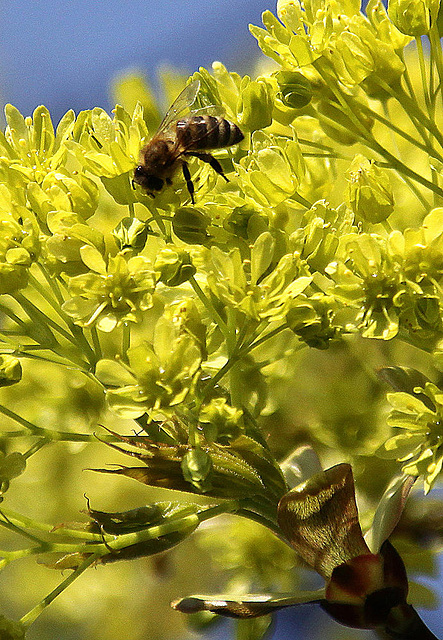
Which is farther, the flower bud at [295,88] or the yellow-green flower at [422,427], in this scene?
the flower bud at [295,88]

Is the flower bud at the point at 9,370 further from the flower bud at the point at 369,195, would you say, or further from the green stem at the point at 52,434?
the flower bud at the point at 369,195

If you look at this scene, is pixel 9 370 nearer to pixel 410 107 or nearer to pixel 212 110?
pixel 212 110

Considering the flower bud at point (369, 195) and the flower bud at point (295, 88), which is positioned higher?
the flower bud at point (295, 88)

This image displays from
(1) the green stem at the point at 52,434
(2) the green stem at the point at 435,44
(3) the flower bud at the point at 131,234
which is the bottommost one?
(1) the green stem at the point at 52,434

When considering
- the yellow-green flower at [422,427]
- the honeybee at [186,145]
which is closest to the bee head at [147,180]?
the honeybee at [186,145]

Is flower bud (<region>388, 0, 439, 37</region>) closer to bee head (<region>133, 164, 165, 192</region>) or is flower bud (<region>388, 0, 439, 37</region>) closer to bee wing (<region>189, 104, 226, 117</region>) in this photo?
bee wing (<region>189, 104, 226, 117</region>)

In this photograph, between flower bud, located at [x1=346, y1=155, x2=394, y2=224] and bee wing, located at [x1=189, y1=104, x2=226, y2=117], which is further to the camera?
bee wing, located at [x1=189, y1=104, x2=226, y2=117]

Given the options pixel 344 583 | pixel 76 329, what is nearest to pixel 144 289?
pixel 76 329

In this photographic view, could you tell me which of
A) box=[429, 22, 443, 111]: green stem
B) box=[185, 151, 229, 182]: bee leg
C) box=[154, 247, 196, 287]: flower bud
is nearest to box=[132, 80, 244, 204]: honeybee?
box=[185, 151, 229, 182]: bee leg
